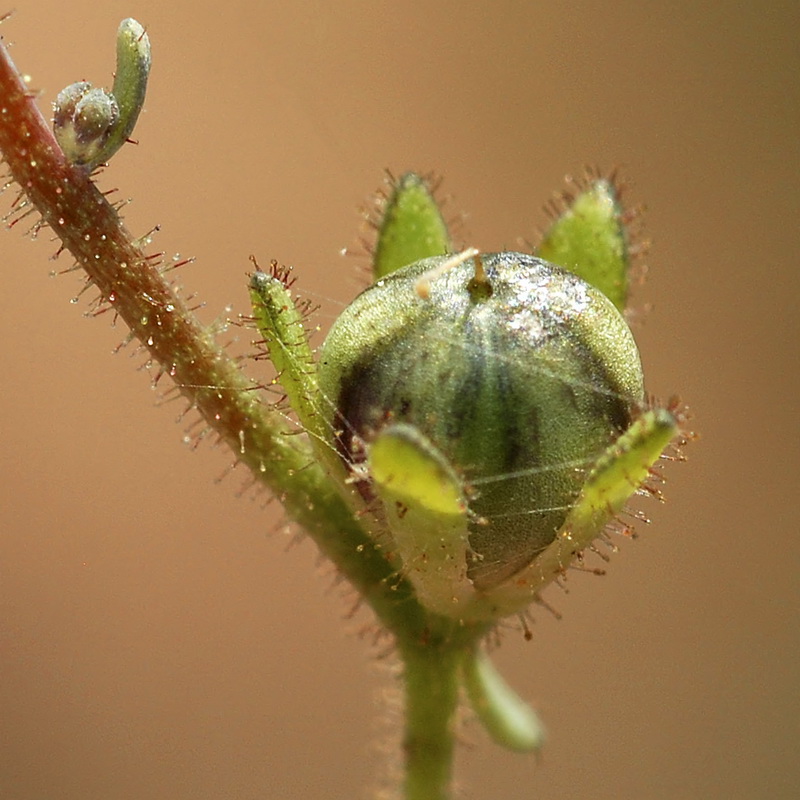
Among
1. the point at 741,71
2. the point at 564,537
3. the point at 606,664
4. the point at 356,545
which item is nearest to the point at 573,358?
the point at 564,537

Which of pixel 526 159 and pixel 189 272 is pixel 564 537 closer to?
pixel 189 272

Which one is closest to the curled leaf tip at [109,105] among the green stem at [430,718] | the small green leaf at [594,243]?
the small green leaf at [594,243]

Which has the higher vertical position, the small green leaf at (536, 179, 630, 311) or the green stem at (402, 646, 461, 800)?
Answer: the small green leaf at (536, 179, 630, 311)

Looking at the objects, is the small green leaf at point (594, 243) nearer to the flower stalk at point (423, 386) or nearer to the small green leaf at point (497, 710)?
the flower stalk at point (423, 386)

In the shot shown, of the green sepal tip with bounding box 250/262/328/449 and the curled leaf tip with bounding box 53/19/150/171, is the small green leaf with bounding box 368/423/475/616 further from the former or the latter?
the curled leaf tip with bounding box 53/19/150/171

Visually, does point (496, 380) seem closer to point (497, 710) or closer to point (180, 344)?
point (180, 344)

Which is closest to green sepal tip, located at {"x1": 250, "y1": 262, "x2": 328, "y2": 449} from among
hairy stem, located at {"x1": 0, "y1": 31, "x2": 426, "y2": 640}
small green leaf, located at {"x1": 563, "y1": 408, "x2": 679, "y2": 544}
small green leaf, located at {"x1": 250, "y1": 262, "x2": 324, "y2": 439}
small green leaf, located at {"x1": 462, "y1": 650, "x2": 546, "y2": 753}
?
small green leaf, located at {"x1": 250, "y1": 262, "x2": 324, "y2": 439}
